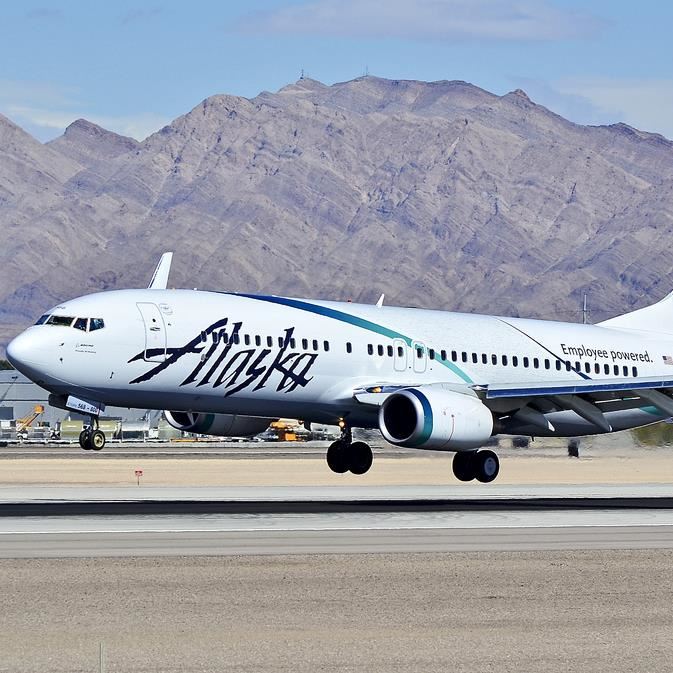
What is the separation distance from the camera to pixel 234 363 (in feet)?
150

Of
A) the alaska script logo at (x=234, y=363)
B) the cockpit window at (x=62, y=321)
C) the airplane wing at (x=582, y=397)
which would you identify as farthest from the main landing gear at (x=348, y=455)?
the cockpit window at (x=62, y=321)

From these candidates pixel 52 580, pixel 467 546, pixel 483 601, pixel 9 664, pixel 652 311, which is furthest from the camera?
Result: pixel 652 311

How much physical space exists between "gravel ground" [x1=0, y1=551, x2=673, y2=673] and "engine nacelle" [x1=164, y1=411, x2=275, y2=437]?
2281cm

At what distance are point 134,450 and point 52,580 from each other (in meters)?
85.3

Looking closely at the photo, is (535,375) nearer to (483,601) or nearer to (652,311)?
(652,311)

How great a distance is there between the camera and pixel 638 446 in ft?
217

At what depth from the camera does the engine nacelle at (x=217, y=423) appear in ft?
164

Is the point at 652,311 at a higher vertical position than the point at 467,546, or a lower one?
higher

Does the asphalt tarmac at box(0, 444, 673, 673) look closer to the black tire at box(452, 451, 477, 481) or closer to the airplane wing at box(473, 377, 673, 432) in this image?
the black tire at box(452, 451, 477, 481)

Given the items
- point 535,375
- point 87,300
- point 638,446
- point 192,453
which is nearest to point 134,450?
point 192,453

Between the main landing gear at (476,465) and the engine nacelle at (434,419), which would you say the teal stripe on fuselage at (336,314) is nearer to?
the engine nacelle at (434,419)

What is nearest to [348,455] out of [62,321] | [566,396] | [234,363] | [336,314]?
[336,314]

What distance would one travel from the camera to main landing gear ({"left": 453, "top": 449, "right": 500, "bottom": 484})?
48844 mm

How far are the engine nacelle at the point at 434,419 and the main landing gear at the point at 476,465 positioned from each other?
7.32 feet
